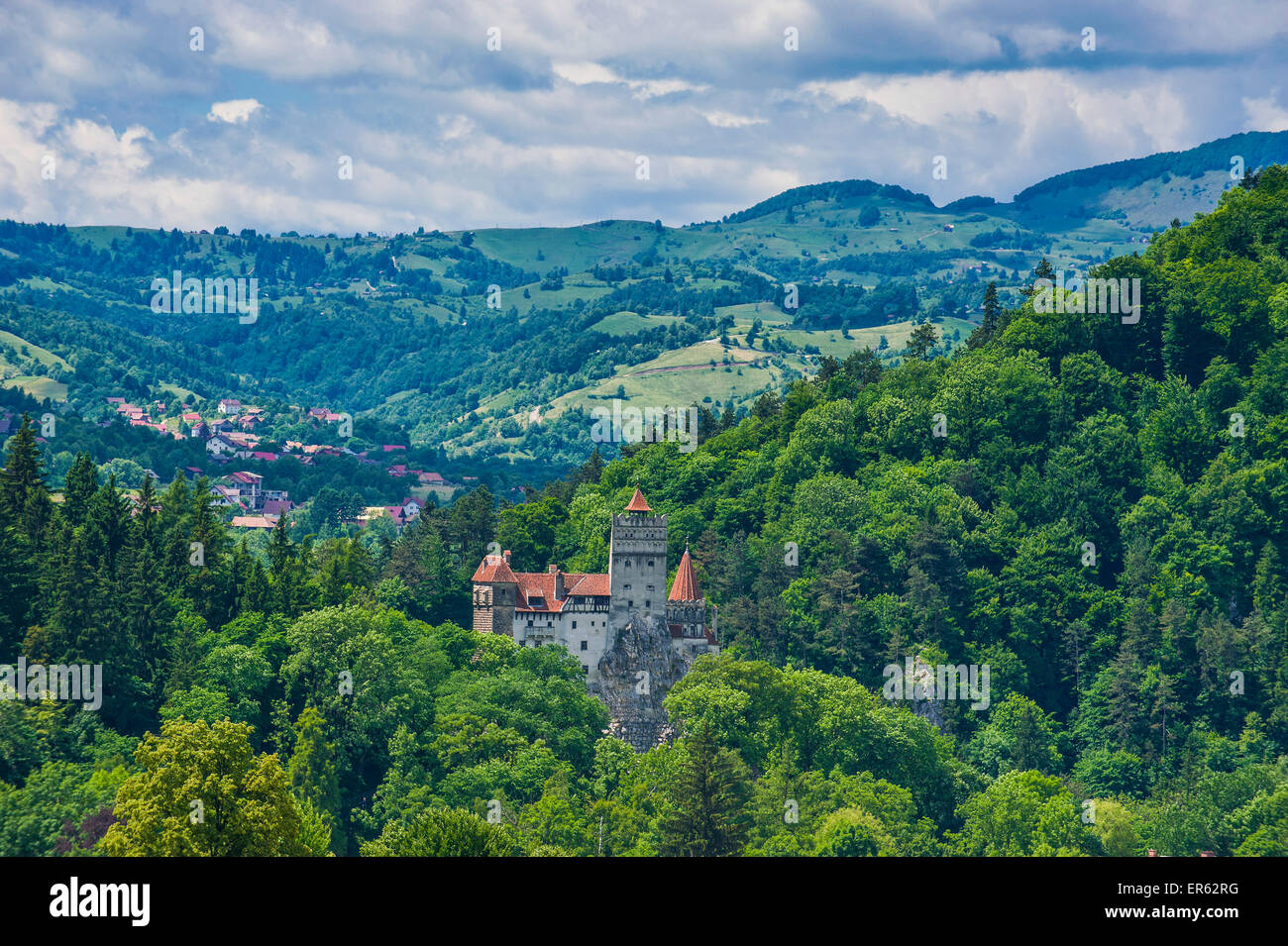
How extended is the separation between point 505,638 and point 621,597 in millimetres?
6994

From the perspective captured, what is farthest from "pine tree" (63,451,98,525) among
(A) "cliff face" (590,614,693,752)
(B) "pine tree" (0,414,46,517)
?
(A) "cliff face" (590,614,693,752)

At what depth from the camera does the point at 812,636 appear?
94812 mm

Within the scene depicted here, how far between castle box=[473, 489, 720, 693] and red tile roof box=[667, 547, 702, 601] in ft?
0.24

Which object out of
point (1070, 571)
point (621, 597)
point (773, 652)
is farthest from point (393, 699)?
point (1070, 571)

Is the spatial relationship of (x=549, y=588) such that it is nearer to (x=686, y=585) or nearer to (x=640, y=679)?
(x=640, y=679)

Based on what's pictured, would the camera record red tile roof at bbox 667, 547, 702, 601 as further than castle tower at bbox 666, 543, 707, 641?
Yes

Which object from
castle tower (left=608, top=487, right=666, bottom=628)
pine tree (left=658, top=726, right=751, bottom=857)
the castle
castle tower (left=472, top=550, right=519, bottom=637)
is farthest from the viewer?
castle tower (left=608, top=487, right=666, bottom=628)

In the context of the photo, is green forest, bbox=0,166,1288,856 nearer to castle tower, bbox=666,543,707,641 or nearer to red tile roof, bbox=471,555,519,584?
castle tower, bbox=666,543,707,641

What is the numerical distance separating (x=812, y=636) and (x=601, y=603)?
1368 centimetres

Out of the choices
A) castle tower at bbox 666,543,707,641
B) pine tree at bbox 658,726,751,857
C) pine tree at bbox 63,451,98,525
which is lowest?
pine tree at bbox 658,726,751,857

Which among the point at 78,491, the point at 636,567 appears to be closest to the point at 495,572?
the point at 636,567

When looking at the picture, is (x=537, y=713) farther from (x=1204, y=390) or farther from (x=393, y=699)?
(x=1204, y=390)

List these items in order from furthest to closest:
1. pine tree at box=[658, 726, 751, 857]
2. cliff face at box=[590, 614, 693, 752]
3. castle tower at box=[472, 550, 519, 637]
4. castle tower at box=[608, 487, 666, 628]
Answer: castle tower at box=[608, 487, 666, 628] → castle tower at box=[472, 550, 519, 637] → cliff face at box=[590, 614, 693, 752] → pine tree at box=[658, 726, 751, 857]

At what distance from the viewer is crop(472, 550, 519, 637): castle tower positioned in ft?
287
